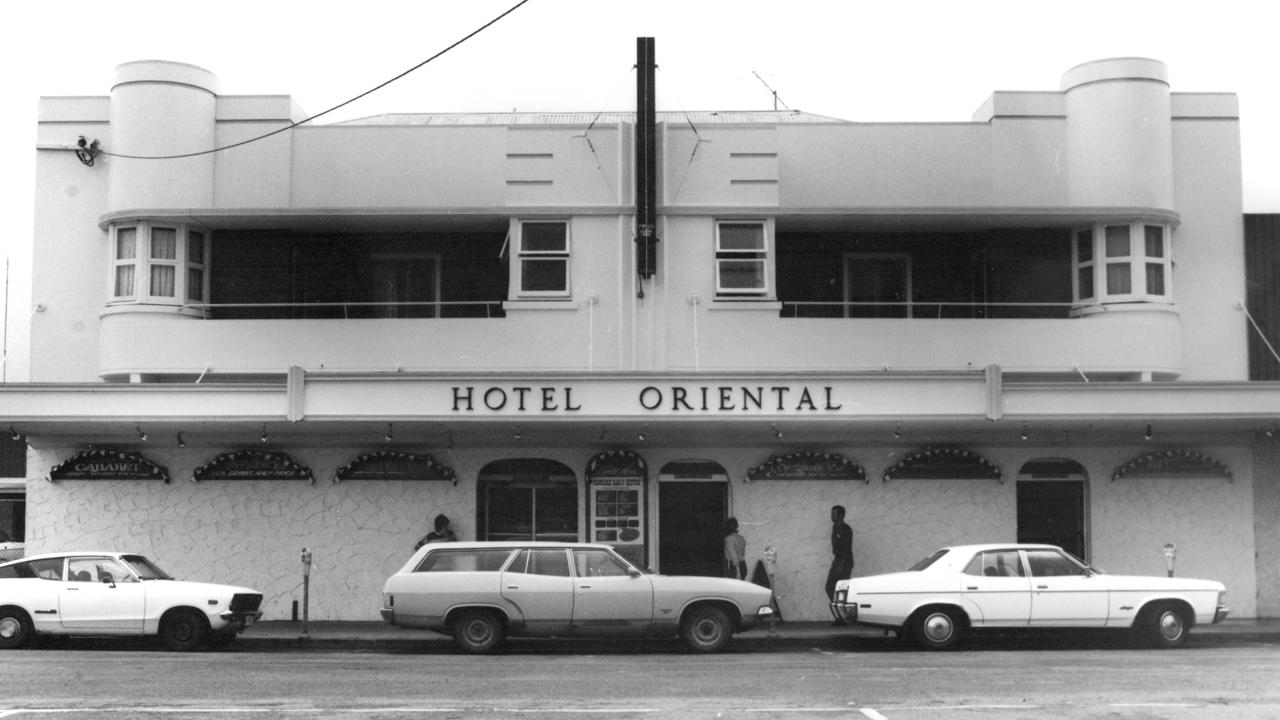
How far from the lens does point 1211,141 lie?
888 inches

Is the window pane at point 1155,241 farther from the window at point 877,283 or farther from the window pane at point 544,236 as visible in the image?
the window pane at point 544,236

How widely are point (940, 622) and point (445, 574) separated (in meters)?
6.28

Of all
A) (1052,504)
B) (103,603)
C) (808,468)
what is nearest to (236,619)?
(103,603)

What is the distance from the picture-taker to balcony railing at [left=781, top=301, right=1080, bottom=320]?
23312 mm

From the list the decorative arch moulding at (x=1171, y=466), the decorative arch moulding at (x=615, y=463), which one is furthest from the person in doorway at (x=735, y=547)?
the decorative arch moulding at (x=1171, y=466)

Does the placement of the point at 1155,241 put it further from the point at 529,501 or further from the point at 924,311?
the point at 529,501

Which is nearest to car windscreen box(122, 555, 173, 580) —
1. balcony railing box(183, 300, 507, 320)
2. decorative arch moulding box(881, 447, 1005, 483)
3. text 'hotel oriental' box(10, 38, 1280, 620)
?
text 'hotel oriental' box(10, 38, 1280, 620)

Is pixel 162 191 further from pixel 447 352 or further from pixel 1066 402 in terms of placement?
pixel 1066 402

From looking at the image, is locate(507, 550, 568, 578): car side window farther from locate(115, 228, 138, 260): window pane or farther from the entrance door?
locate(115, 228, 138, 260): window pane

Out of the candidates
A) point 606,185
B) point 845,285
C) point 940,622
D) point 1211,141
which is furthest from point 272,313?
point 1211,141

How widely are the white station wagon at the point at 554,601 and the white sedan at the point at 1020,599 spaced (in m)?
1.69

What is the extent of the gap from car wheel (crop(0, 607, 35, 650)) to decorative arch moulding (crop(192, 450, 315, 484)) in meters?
4.36

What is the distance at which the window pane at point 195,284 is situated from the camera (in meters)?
22.3

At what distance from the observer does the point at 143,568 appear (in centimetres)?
1800
